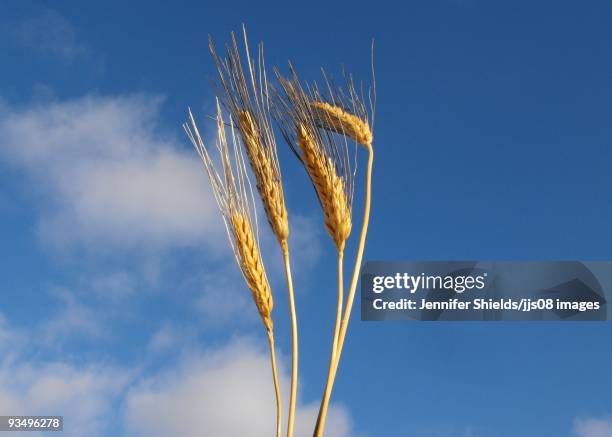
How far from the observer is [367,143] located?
2.34 meters

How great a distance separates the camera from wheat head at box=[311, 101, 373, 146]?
235 centimetres

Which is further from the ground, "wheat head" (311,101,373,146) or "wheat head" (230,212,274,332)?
"wheat head" (311,101,373,146)

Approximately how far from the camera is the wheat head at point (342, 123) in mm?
2346

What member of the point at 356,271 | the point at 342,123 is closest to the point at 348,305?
the point at 356,271

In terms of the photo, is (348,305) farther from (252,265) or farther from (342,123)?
(342,123)

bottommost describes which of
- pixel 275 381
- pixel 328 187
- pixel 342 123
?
pixel 275 381

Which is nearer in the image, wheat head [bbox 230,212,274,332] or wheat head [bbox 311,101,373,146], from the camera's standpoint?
wheat head [bbox 230,212,274,332]

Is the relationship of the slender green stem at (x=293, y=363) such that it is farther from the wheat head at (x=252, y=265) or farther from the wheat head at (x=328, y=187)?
the wheat head at (x=328, y=187)

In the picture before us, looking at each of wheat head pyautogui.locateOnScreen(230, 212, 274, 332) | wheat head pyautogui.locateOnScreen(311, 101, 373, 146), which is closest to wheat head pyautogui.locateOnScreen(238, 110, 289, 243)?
wheat head pyautogui.locateOnScreen(230, 212, 274, 332)

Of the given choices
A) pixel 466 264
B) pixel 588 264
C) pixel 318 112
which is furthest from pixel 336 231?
pixel 588 264

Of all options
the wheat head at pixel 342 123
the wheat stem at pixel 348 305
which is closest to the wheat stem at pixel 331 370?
the wheat stem at pixel 348 305

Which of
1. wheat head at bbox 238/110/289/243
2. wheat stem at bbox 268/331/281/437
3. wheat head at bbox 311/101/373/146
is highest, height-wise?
wheat head at bbox 311/101/373/146

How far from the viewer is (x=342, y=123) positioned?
2.37 meters

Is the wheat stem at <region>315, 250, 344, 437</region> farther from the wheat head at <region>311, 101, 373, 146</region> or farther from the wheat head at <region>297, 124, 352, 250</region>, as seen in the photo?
the wheat head at <region>311, 101, 373, 146</region>
